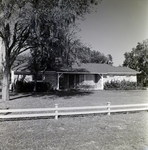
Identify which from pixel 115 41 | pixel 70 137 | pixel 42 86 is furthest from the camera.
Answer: pixel 42 86

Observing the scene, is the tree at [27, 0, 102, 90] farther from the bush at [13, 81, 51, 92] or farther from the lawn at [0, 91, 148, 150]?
the bush at [13, 81, 51, 92]

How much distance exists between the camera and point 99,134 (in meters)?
6.56

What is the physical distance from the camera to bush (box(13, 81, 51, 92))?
2269cm

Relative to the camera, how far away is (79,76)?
27516 millimetres

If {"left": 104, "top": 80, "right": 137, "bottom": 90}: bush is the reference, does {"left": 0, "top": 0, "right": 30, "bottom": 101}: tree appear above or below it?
above

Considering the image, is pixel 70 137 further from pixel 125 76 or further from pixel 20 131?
pixel 125 76

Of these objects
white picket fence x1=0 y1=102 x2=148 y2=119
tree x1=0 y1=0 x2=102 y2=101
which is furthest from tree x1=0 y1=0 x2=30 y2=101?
white picket fence x1=0 y1=102 x2=148 y2=119


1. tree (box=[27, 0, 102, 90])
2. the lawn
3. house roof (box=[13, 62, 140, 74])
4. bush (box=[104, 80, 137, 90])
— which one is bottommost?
the lawn

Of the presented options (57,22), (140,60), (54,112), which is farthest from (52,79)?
(140,60)

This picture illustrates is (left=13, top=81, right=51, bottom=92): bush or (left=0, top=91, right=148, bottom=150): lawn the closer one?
(left=0, top=91, right=148, bottom=150): lawn

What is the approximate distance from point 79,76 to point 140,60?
56.4ft

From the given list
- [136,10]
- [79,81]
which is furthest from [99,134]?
[79,81]

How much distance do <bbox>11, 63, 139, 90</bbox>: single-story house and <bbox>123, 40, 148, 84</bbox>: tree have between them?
24.0ft

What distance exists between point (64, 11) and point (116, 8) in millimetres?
4950
